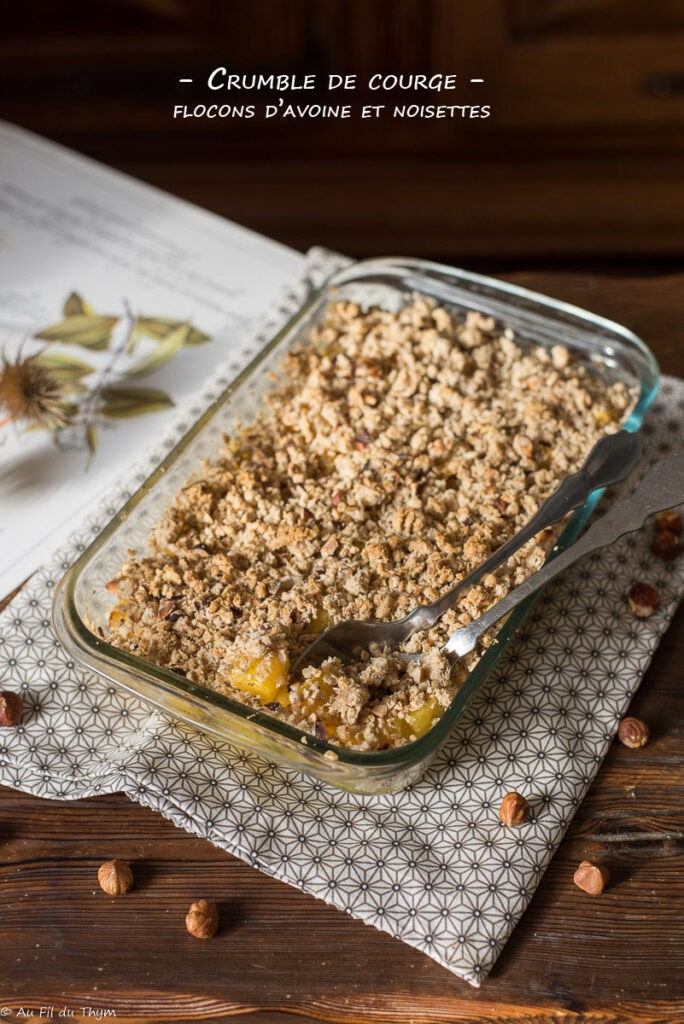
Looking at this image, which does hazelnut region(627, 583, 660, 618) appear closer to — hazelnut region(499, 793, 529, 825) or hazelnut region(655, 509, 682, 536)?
hazelnut region(655, 509, 682, 536)

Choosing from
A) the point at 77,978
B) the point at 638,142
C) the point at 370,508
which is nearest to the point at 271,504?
the point at 370,508

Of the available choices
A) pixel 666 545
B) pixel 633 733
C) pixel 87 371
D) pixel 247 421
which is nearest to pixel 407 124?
pixel 87 371

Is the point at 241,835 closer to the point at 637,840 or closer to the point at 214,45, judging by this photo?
the point at 637,840

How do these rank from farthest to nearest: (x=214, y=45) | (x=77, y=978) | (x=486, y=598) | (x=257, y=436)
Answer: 1. (x=214, y=45)
2. (x=257, y=436)
3. (x=486, y=598)
4. (x=77, y=978)

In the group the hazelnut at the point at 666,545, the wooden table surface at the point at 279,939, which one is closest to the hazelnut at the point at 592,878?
the wooden table surface at the point at 279,939

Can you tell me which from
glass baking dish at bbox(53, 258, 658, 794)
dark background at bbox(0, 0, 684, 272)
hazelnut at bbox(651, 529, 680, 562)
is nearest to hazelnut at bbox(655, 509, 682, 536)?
hazelnut at bbox(651, 529, 680, 562)

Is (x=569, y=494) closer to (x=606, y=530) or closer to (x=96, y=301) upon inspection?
(x=606, y=530)
